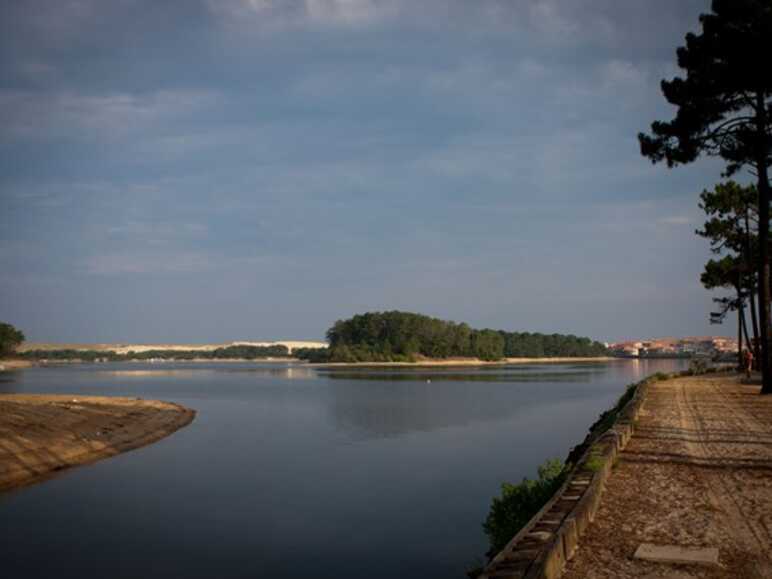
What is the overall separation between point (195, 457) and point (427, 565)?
17.7m

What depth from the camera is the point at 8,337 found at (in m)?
160

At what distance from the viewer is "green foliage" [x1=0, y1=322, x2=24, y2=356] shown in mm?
159000

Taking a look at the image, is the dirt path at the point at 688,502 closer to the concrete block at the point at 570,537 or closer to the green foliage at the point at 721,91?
the concrete block at the point at 570,537

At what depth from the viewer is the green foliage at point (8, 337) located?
15900cm

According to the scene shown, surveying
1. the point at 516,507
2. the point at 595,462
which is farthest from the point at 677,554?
the point at 516,507

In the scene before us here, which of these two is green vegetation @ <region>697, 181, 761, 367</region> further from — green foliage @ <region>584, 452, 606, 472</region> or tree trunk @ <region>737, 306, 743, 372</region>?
green foliage @ <region>584, 452, 606, 472</region>

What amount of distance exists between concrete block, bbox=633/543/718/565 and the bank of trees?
22.6 m

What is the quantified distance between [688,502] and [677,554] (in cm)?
290

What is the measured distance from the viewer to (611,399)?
187 feet

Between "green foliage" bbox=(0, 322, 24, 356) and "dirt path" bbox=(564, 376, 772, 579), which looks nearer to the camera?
"dirt path" bbox=(564, 376, 772, 579)

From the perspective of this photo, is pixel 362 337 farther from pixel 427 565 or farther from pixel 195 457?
pixel 427 565

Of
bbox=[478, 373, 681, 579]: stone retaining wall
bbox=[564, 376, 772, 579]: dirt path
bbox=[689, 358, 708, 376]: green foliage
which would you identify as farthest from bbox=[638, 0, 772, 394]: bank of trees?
bbox=[689, 358, 708, 376]: green foliage

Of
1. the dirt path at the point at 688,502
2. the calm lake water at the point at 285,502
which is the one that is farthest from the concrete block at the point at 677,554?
the calm lake water at the point at 285,502

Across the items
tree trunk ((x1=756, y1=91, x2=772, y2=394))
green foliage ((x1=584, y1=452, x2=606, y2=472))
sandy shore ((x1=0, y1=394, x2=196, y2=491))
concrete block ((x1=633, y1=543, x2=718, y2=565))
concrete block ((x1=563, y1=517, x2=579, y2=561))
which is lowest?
sandy shore ((x1=0, y1=394, x2=196, y2=491))
